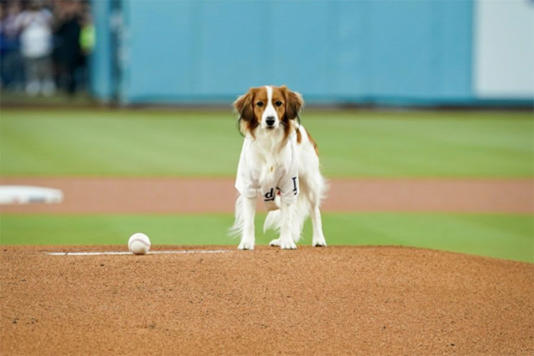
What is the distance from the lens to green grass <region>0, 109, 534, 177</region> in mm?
17375

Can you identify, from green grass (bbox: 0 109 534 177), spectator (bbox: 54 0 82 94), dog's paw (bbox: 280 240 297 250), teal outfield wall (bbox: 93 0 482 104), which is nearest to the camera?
dog's paw (bbox: 280 240 297 250)

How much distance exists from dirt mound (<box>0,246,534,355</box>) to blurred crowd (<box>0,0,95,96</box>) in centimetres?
3118

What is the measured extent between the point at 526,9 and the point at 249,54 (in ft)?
27.3

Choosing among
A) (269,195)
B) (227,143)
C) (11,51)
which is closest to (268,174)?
(269,195)

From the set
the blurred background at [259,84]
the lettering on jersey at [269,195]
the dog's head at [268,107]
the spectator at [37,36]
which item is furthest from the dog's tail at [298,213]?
the spectator at [37,36]

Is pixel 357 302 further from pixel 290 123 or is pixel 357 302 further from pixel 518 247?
pixel 518 247

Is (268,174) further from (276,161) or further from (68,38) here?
(68,38)

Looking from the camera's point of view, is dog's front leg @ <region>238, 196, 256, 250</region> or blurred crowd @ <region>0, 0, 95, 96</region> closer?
dog's front leg @ <region>238, 196, 256, 250</region>

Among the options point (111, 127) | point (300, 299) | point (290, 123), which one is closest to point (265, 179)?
point (290, 123)

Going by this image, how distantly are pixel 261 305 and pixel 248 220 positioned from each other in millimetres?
1292

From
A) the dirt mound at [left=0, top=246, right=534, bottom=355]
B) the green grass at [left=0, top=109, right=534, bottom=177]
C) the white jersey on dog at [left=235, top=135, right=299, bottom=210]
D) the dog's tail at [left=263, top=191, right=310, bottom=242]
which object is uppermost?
the white jersey on dog at [left=235, top=135, right=299, bottom=210]

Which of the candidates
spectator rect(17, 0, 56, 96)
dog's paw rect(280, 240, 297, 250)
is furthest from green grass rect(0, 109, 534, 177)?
spectator rect(17, 0, 56, 96)

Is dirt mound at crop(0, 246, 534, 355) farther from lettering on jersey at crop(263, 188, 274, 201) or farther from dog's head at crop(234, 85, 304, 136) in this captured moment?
dog's head at crop(234, 85, 304, 136)

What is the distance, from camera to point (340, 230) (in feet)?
36.9
